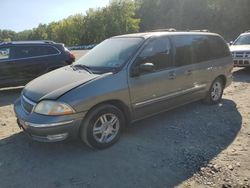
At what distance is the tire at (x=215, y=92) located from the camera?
6991 millimetres

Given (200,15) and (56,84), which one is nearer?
(56,84)

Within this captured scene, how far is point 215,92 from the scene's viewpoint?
23.5ft

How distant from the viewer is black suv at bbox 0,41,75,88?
30.9ft

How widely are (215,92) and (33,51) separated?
18.9 ft

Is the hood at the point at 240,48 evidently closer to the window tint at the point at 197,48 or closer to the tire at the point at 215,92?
the window tint at the point at 197,48

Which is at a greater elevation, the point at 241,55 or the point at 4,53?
the point at 4,53

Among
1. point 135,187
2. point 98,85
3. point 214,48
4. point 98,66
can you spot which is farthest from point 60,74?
point 214,48

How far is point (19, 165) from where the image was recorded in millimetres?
4477

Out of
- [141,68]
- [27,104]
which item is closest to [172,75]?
[141,68]

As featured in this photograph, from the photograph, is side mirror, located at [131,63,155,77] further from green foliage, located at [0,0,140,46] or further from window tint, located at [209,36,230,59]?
green foliage, located at [0,0,140,46]

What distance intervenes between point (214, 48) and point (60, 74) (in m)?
3.56

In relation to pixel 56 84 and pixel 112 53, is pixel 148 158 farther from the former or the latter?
pixel 112 53

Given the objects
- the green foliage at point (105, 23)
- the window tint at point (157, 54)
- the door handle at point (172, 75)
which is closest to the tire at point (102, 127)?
the window tint at point (157, 54)

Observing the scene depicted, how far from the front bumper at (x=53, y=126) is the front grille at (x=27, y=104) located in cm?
15
